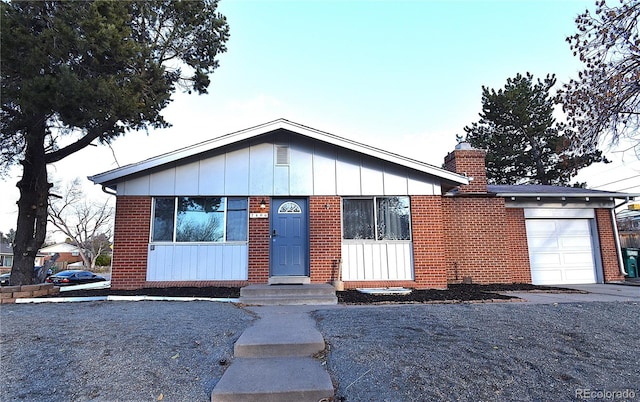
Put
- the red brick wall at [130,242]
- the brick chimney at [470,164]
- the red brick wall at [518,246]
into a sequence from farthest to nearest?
1. the brick chimney at [470,164]
2. the red brick wall at [518,246]
3. the red brick wall at [130,242]

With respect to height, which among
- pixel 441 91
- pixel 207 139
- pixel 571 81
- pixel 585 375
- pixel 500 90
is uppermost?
pixel 500 90

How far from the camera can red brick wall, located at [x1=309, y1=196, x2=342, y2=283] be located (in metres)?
8.29

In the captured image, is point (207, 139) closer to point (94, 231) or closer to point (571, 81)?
point (571, 81)

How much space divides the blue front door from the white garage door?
263 inches

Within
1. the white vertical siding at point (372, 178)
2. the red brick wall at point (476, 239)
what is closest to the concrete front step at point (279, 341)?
the white vertical siding at point (372, 178)

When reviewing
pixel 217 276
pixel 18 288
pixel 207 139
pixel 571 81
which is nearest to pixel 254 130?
pixel 207 139

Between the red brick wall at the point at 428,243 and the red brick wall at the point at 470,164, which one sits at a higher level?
the red brick wall at the point at 470,164

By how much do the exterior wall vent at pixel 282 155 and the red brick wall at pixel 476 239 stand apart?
4.53 meters

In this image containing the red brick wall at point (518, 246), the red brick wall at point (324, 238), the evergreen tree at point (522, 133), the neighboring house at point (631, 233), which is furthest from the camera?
the evergreen tree at point (522, 133)

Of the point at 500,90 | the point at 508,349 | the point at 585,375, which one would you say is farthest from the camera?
the point at 500,90

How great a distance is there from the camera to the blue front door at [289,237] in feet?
27.4

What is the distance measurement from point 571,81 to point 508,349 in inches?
347

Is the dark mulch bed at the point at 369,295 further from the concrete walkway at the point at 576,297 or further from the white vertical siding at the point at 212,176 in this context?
the white vertical siding at the point at 212,176

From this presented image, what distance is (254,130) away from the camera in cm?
811
